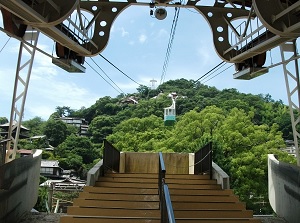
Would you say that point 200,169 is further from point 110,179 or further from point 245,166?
point 245,166

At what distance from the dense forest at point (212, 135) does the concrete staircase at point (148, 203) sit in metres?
13.1

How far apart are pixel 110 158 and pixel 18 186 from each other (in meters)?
2.70

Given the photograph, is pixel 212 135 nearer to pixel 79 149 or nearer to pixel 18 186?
pixel 18 186

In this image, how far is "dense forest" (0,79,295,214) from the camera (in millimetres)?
21422

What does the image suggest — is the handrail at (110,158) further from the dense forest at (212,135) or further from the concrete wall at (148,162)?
the dense forest at (212,135)

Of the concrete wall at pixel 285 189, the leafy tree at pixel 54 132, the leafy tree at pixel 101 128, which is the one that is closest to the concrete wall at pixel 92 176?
the concrete wall at pixel 285 189

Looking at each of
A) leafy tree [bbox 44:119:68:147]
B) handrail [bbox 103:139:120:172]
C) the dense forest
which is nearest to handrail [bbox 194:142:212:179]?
handrail [bbox 103:139:120:172]

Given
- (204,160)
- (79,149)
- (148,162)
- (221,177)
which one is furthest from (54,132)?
(221,177)

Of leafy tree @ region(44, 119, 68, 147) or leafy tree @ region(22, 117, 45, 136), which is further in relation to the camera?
leafy tree @ region(22, 117, 45, 136)

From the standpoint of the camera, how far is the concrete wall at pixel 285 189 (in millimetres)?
6613

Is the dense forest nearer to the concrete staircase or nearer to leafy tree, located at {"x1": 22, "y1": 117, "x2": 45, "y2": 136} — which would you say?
leafy tree, located at {"x1": 22, "y1": 117, "x2": 45, "y2": 136}

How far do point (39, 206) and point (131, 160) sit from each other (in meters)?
12.2

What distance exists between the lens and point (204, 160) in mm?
8648

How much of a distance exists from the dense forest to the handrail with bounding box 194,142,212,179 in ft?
35.2
